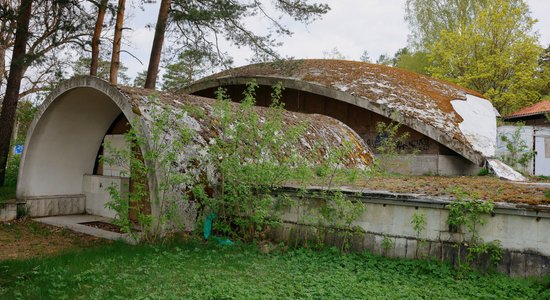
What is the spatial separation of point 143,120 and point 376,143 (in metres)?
9.47

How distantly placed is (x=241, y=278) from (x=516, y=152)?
13967 millimetres

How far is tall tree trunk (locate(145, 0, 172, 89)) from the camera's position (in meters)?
13.7

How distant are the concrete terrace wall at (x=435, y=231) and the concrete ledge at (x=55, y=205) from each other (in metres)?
5.69

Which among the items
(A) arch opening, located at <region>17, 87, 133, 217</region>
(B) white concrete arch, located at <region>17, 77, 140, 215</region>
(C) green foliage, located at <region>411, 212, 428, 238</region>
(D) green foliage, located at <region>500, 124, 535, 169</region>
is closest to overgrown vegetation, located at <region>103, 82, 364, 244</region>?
(C) green foliage, located at <region>411, 212, 428, 238</region>

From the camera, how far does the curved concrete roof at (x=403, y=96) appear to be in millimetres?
13227

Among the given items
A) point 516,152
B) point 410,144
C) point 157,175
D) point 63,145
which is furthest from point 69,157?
point 516,152

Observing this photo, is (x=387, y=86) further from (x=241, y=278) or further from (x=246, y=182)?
(x=241, y=278)

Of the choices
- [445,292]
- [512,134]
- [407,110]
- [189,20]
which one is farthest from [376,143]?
[445,292]

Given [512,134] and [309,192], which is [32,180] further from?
[512,134]

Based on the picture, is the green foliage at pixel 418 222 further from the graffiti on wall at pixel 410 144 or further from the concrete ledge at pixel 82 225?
the graffiti on wall at pixel 410 144

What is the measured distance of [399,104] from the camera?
14.2 meters

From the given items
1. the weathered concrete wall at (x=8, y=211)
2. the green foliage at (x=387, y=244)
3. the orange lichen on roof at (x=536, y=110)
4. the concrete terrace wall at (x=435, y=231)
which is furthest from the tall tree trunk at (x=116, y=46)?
the orange lichen on roof at (x=536, y=110)

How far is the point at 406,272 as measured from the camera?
5.06 meters

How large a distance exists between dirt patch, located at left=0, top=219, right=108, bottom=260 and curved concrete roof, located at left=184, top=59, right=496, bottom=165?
28.2ft
